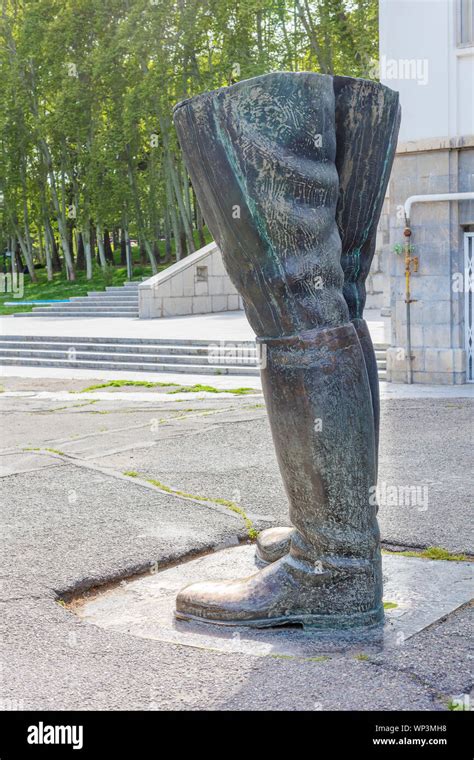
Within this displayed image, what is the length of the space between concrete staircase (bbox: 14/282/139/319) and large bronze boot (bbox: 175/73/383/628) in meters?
21.8

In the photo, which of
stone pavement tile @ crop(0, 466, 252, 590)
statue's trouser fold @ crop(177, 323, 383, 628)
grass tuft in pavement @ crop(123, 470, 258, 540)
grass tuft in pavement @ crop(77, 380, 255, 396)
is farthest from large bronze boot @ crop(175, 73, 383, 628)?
grass tuft in pavement @ crop(77, 380, 255, 396)

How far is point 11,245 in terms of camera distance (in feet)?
156

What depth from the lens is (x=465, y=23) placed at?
34.9 ft

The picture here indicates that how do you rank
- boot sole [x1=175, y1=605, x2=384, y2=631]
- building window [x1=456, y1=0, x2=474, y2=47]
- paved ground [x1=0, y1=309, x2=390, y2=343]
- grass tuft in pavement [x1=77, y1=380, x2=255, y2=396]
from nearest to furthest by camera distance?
boot sole [x1=175, y1=605, x2=384, y2=631]
building window [x1=456, y1=0, x2=474, y2=47]
grass tuft in pavement [x1=77, y1=380, x2=255, y2=396]
paved ground [x1=0, y1=309, x2=390, y2=343]

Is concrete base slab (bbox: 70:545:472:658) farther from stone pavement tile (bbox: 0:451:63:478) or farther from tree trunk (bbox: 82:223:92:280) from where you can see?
tree trunk (bbox: 82:223:92:280)

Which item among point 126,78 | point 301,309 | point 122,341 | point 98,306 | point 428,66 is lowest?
point 122,341

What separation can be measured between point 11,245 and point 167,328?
102 ft

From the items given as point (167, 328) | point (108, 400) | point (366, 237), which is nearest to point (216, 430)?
point (108, 400)

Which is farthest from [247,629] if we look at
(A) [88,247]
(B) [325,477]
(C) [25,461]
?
(A) [88,247]

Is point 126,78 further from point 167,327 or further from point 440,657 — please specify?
point 440,657

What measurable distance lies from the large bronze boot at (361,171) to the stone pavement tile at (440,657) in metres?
0.56

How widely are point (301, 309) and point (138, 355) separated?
41.2ft

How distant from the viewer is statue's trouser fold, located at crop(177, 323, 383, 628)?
2564 millimetres

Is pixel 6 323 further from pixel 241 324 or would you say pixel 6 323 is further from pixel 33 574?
pixel 33 574
